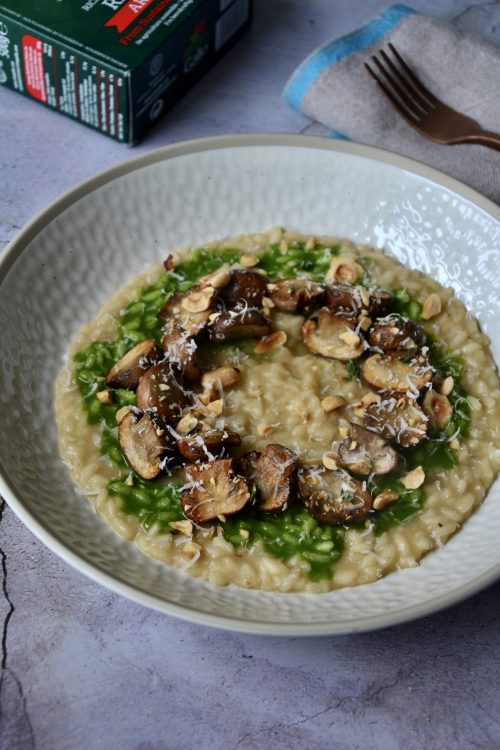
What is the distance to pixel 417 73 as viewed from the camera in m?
4.59

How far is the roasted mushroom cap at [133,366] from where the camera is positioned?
11.1 feet

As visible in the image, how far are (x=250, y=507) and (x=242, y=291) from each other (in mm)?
899

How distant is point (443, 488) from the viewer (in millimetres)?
3230

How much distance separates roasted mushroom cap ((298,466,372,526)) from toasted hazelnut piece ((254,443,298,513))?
0.17 ft

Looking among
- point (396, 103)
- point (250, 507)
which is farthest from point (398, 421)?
point (396, 103)

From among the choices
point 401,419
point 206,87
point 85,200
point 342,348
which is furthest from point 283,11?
point 401,419

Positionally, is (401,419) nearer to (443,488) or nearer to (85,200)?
(443,488)

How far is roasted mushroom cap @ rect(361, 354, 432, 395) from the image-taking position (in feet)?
11.0

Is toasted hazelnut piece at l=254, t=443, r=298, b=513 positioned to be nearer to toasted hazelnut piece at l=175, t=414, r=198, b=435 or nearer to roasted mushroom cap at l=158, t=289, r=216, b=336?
toasted hazelnut piece at l=175, t=414, r=198, b=435

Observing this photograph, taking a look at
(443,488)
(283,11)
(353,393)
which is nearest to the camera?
(443,488)

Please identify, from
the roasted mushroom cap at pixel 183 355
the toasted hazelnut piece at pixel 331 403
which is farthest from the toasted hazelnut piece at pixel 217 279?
the toasted hazelnut piece at pixel 331 403

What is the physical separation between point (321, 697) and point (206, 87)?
3098 millimetres

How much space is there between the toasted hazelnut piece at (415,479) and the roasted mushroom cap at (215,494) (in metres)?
0.56

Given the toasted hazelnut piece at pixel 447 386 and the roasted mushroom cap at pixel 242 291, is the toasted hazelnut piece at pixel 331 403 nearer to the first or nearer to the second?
the toasted hazelnut piece at pixel 447 386
